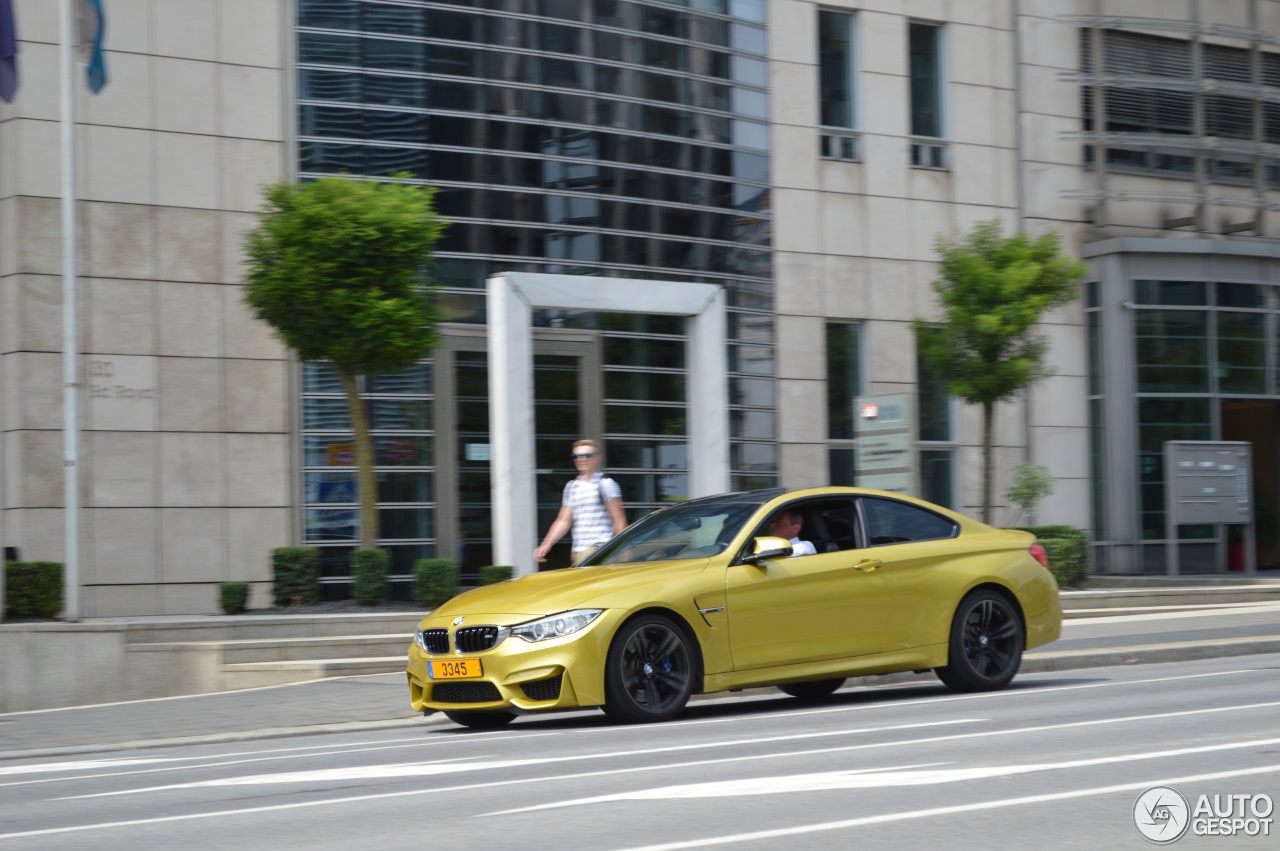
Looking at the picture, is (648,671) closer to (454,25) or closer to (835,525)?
(835,525)

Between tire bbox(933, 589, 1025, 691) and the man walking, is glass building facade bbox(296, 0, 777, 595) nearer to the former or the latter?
the man walking

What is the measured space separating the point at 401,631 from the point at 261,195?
6099 mm

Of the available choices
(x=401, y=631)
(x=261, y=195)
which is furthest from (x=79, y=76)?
(x=401, y=631)

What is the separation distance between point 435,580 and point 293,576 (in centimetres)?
175

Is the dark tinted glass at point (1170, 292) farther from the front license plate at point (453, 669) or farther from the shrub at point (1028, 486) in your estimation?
the front license plate at point (453, 669)

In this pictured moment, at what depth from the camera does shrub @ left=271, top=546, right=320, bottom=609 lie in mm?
19156

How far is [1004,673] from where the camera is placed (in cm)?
1220

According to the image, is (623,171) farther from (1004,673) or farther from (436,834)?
(436,834)

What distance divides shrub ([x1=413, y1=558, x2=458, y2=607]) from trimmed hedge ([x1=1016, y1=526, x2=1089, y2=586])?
925cm

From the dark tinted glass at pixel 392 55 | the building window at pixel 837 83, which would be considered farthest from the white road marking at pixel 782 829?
the building window at pixel 837 83

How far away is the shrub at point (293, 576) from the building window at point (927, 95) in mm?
12819

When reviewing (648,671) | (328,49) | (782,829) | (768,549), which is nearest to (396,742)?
(648,671)

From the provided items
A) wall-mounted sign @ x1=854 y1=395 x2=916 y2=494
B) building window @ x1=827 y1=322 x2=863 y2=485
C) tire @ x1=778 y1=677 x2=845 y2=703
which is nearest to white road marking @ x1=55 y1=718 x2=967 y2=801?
tire @ x1=778 y1=677 x2=845 y2=703

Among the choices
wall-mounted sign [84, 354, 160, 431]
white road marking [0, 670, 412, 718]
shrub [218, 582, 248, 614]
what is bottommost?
white road marking [0, 670, 412, 718]
